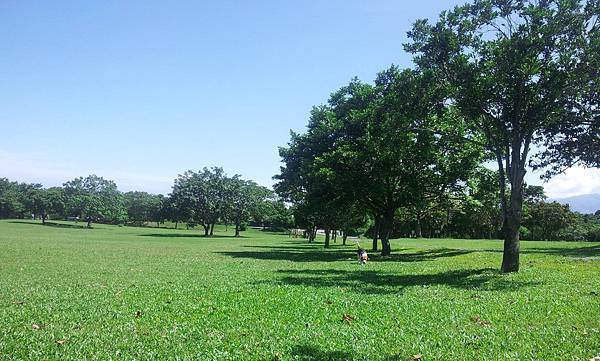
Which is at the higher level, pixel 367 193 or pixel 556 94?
pixel 556 94

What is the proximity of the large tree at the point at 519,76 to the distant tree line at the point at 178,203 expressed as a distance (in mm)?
67886

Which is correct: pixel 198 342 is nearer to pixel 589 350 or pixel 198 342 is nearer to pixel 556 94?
pixel 589 350

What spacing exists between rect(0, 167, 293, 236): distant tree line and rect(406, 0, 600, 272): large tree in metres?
67.9

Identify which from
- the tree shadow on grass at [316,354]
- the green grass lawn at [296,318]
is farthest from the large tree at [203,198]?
the tree shadow on grass at [316,354]

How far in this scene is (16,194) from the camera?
146 meters

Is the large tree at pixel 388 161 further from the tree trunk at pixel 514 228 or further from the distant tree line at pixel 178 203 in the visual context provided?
the distant tree line at pixel 178 203

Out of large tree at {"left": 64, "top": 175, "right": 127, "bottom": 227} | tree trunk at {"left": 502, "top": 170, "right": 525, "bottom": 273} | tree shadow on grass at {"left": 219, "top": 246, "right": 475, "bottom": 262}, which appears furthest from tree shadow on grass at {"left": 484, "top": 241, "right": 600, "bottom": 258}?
large tree at {"left": 64, "top": 175, "right": 127, "bottom": 227}

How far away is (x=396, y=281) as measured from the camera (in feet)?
59.6

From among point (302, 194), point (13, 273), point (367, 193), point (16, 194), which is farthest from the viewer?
point (16, 194)

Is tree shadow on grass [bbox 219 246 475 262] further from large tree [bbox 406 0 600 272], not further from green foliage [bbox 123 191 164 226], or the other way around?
green foliage [bbox 123 191 164 226]

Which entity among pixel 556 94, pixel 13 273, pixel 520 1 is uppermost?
pixel 520 1

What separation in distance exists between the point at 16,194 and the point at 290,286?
158 metres

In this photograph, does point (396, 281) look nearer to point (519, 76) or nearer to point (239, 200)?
point (519, 76)

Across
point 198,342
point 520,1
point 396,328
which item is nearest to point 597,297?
point 396,328
